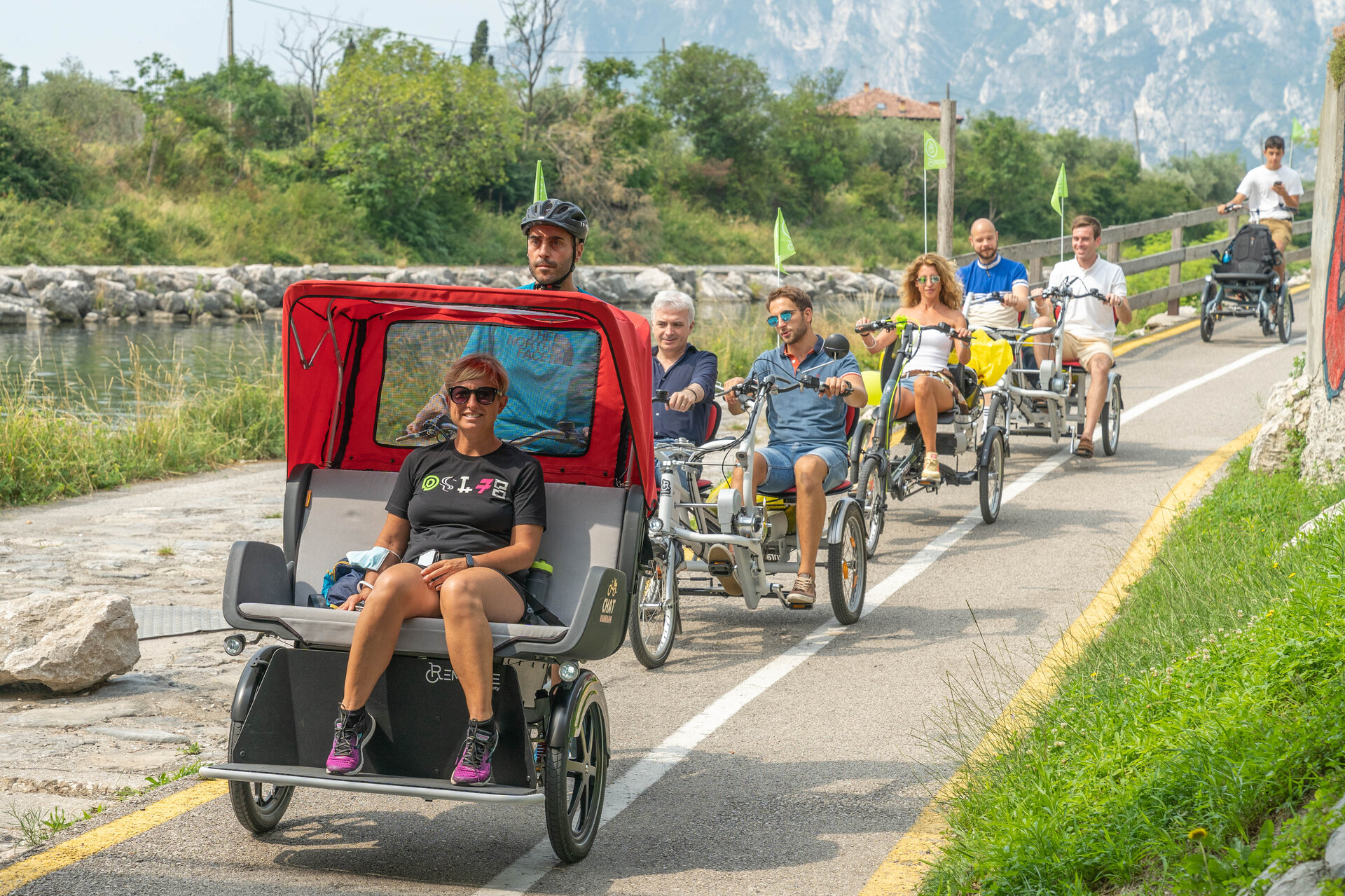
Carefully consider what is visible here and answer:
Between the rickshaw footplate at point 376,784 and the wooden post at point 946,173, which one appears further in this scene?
the wooden post at point 946,173

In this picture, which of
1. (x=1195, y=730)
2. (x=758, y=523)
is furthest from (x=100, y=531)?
(x=1195, y=730)

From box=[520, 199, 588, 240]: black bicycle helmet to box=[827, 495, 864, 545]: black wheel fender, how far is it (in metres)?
2.14

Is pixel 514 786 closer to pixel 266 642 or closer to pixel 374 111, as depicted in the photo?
pixel 266 642

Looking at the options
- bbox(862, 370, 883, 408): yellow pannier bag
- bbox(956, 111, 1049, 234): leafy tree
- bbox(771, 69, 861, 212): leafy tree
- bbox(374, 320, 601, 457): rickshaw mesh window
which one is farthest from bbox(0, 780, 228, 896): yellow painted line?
bbox(956, 111, 1049, 234): leafy tree

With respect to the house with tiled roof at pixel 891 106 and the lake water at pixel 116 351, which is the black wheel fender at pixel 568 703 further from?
the house with tiled roof at pixel 891 106

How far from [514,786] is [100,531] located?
6.30 metres

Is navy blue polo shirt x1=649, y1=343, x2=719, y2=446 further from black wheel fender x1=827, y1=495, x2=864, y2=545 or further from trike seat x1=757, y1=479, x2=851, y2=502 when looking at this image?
black wheel fender x1=827, y1=495, x2=864, y2=545

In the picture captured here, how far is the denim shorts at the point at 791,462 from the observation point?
7352mm

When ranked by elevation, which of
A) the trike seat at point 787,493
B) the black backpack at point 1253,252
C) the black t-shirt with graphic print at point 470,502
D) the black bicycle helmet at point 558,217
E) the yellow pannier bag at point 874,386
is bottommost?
the trike seat at point 787,493

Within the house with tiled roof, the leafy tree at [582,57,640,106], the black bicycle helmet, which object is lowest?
the black bicycle helmet

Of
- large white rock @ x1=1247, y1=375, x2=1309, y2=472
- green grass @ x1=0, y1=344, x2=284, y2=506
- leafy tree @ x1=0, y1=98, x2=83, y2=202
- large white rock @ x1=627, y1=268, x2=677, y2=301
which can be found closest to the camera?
large white rock @ x1=1247, y1=375, x2=1309, y2=472

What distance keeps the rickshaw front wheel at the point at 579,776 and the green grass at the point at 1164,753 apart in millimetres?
1115

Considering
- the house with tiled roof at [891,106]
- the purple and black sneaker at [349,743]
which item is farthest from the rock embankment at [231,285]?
the house with tiled roof at [891,106]

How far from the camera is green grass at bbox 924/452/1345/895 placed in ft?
11.9
